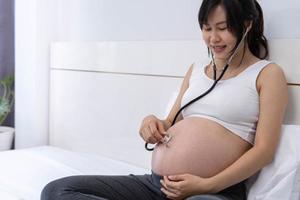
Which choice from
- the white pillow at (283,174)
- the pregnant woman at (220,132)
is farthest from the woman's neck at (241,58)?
the white pillow at (283,174)

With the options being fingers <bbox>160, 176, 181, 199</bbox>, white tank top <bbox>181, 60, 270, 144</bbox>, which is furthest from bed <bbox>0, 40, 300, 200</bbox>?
fingers <bbox>160, 176, 181, 199</bbox>

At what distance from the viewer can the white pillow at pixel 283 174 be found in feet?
3.22

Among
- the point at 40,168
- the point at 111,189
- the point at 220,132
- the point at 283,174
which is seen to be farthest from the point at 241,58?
the point at 40,168

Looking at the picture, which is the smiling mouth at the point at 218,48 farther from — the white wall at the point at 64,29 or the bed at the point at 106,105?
the white wall at the point at 64,29

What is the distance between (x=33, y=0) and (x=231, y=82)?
4.56ft

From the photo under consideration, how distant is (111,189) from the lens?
3.69 feet

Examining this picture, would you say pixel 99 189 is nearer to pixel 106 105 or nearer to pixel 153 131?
pixel 153 131

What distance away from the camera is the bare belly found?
1.05 meters

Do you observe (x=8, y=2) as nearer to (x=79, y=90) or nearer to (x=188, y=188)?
(x=79, y=90)

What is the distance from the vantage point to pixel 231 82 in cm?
113

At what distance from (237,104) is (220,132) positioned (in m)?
0.09

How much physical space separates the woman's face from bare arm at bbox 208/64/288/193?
133 millimetres

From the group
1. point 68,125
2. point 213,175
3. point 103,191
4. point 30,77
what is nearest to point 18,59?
point 30,77

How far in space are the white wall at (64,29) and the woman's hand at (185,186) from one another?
2.22 feet
